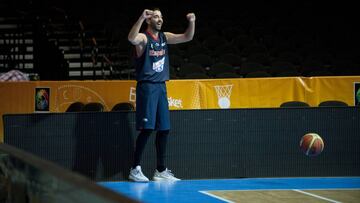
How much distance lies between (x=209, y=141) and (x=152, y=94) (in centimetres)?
114

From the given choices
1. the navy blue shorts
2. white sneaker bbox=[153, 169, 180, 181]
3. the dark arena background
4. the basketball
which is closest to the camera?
the dark arena background

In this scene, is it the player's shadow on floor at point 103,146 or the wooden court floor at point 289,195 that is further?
the player's shadow on floor at point 103,146

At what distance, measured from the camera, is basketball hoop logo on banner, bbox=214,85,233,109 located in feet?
37.2

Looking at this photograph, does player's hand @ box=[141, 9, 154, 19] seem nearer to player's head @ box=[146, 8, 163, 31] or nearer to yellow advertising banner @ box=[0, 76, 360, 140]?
player's head @ box=[146, 8, 163, 31]

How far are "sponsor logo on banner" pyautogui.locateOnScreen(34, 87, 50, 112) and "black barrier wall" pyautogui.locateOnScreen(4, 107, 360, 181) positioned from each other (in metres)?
2.92

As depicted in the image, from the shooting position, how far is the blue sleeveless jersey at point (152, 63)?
324 inches

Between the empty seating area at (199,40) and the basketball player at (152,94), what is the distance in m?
5.54

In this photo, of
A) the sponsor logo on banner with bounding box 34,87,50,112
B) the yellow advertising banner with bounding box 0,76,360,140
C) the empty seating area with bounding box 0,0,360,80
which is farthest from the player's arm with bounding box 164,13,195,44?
the empty seating area with bounding box 0,0,360,80

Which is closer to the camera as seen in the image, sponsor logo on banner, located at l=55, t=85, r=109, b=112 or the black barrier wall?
the black barrier wall

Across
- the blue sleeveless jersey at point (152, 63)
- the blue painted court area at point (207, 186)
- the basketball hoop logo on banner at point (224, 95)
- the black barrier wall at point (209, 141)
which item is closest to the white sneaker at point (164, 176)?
the blue painted court area at point (207, 186)

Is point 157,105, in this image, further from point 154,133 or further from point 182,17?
point 182,17

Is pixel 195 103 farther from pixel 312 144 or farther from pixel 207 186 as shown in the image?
pixel 207 186

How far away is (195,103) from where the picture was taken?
11406 millimetres

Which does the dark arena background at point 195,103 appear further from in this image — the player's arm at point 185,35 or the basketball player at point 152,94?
the player's arm at point 185,35
